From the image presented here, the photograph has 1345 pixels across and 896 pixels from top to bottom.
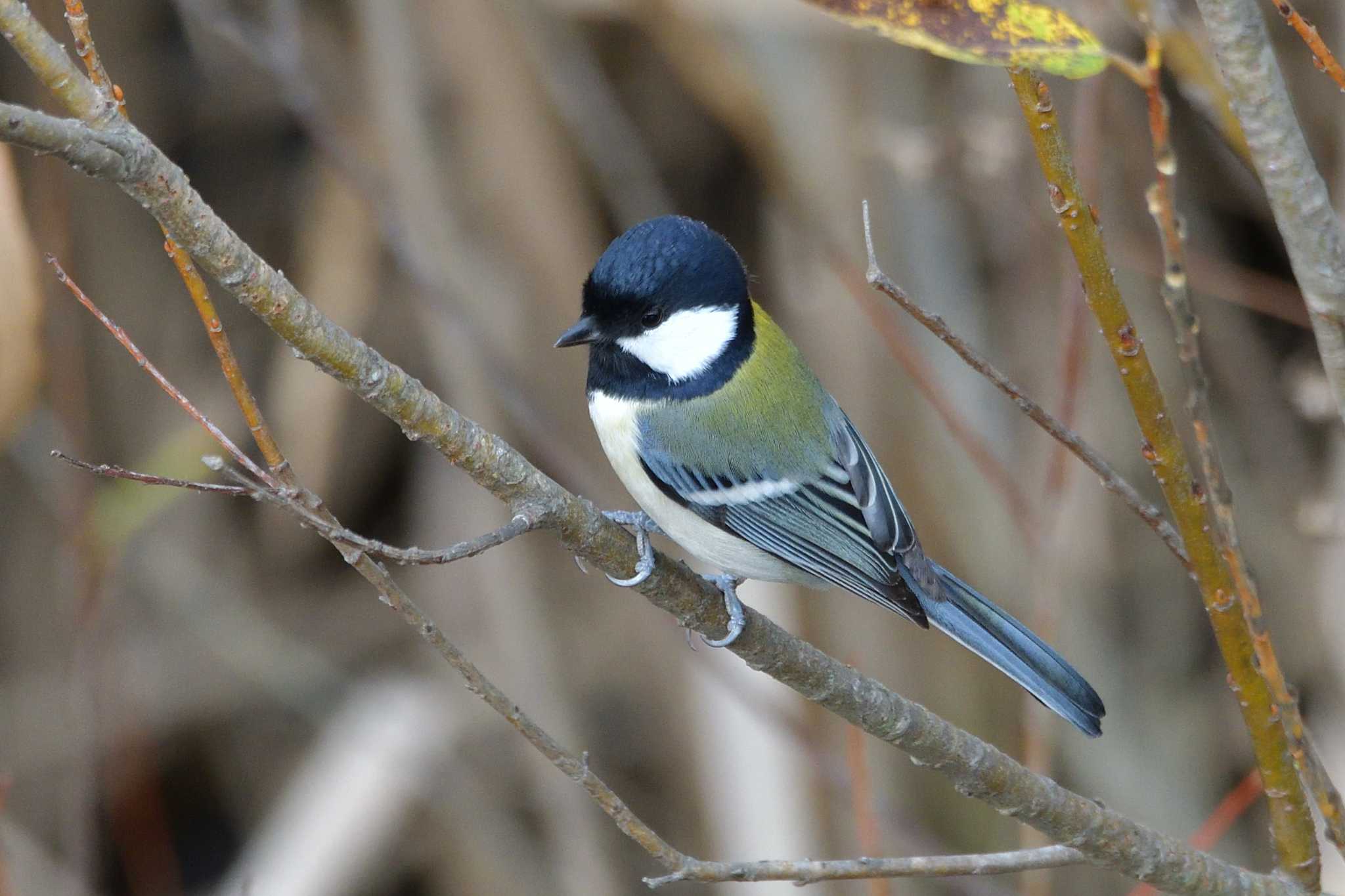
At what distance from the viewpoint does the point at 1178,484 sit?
89cm

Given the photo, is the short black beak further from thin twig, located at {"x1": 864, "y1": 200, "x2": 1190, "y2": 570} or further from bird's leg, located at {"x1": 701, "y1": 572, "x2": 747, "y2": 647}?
thin twig, located at {"x1": 864, "y1": 200, "x2": 1190, "y2": 570}

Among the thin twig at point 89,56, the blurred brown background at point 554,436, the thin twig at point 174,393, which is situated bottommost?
the blurred brown background at point 554,436

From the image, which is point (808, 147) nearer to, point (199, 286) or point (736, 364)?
point (736, 364)

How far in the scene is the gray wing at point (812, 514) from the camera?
163cm

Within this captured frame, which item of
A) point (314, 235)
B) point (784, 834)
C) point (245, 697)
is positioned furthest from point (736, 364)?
point (245, 697)

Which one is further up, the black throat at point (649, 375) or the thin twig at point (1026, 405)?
the thin twig at point (1026, 405)

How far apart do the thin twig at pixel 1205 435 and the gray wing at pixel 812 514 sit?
655mm

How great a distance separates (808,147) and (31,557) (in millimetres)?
1978

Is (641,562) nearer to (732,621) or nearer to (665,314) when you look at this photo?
(732,621)

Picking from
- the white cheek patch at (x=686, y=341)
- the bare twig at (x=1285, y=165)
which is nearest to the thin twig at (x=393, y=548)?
the bare twig at (x=1285, y=165)

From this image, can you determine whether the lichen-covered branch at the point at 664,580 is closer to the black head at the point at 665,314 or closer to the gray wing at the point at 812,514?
the gray wing at the point at 812,514

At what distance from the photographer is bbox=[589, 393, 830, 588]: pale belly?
1663mm

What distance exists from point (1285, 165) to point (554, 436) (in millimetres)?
1736

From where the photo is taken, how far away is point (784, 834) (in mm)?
2447
